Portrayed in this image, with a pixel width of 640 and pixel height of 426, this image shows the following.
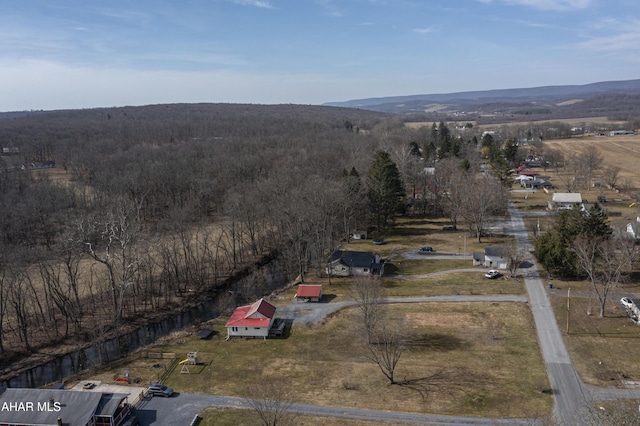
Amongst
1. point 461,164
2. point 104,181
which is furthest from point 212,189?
point 461,164

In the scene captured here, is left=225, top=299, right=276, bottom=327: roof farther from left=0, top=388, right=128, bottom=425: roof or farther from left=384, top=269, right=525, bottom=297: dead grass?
left=384, top=269, right=525, bottom=297: dead grass

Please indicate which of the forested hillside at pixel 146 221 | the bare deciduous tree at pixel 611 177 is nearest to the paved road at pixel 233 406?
the forested hillside at pixel 146 221

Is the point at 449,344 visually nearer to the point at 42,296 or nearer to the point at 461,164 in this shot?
the point at 42,296

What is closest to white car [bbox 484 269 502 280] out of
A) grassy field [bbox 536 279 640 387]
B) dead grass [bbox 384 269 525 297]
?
dead grass [bbox 384 269 525 297]

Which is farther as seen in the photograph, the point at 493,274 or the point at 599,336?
the point at 493,274

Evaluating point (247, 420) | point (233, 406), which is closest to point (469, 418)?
point (247, 420)

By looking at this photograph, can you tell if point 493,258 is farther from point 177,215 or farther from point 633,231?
point 177,215
